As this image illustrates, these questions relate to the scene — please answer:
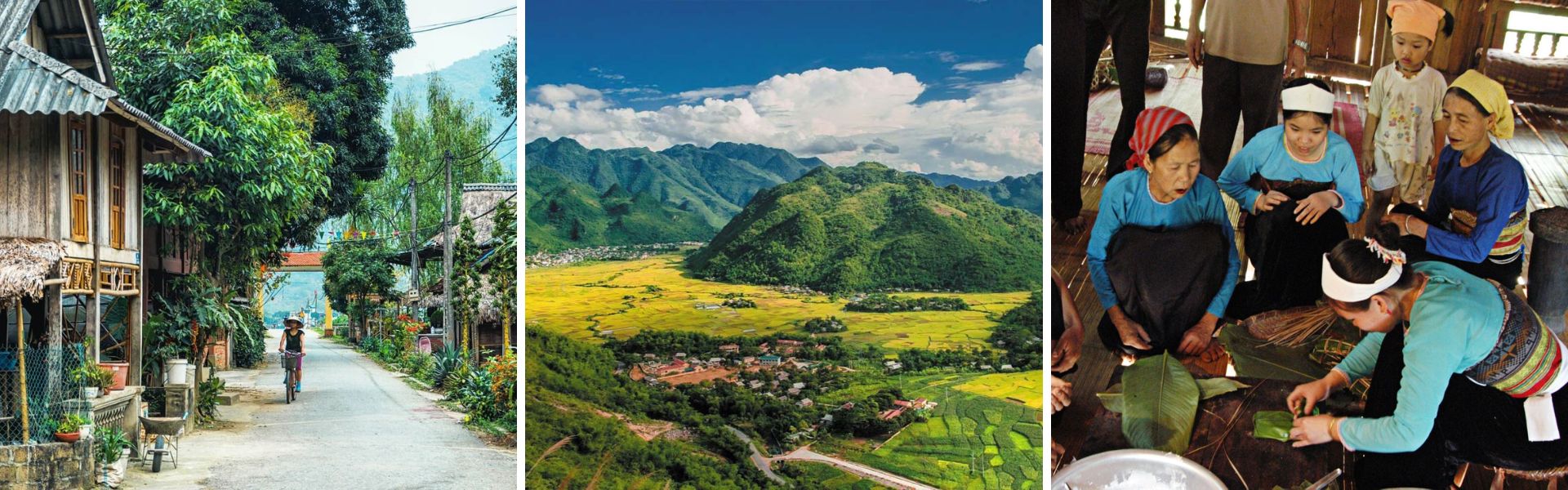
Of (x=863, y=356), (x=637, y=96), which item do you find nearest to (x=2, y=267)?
(x=637, y=96)

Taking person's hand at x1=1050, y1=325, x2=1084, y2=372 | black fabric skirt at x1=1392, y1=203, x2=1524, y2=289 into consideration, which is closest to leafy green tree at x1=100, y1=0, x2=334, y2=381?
person's hand at x1=1050, y1=325, x2=1084, y2=372

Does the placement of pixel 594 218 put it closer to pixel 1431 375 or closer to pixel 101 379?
pixel 101 379

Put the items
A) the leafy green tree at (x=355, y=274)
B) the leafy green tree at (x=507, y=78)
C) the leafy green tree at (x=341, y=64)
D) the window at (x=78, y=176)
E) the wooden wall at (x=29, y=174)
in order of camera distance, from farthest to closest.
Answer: the leafy green tree at (x=507, y=78), the leafy green tree at (x=355, y=274), the leafy green tree at (x=341, y=64), the window at (x=78, y=176), the wooden wall at (x=29, y=174)

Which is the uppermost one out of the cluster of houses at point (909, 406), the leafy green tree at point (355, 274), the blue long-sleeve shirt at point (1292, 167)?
the blue long-sleeve shirt at point (1292, 167)

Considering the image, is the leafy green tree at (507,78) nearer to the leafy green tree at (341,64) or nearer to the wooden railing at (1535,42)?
the leafy green tree at (341,64)

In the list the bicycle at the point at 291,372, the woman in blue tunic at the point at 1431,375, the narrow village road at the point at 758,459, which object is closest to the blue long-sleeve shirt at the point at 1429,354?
→ the woman in blue tunic at the point at 1431,375
